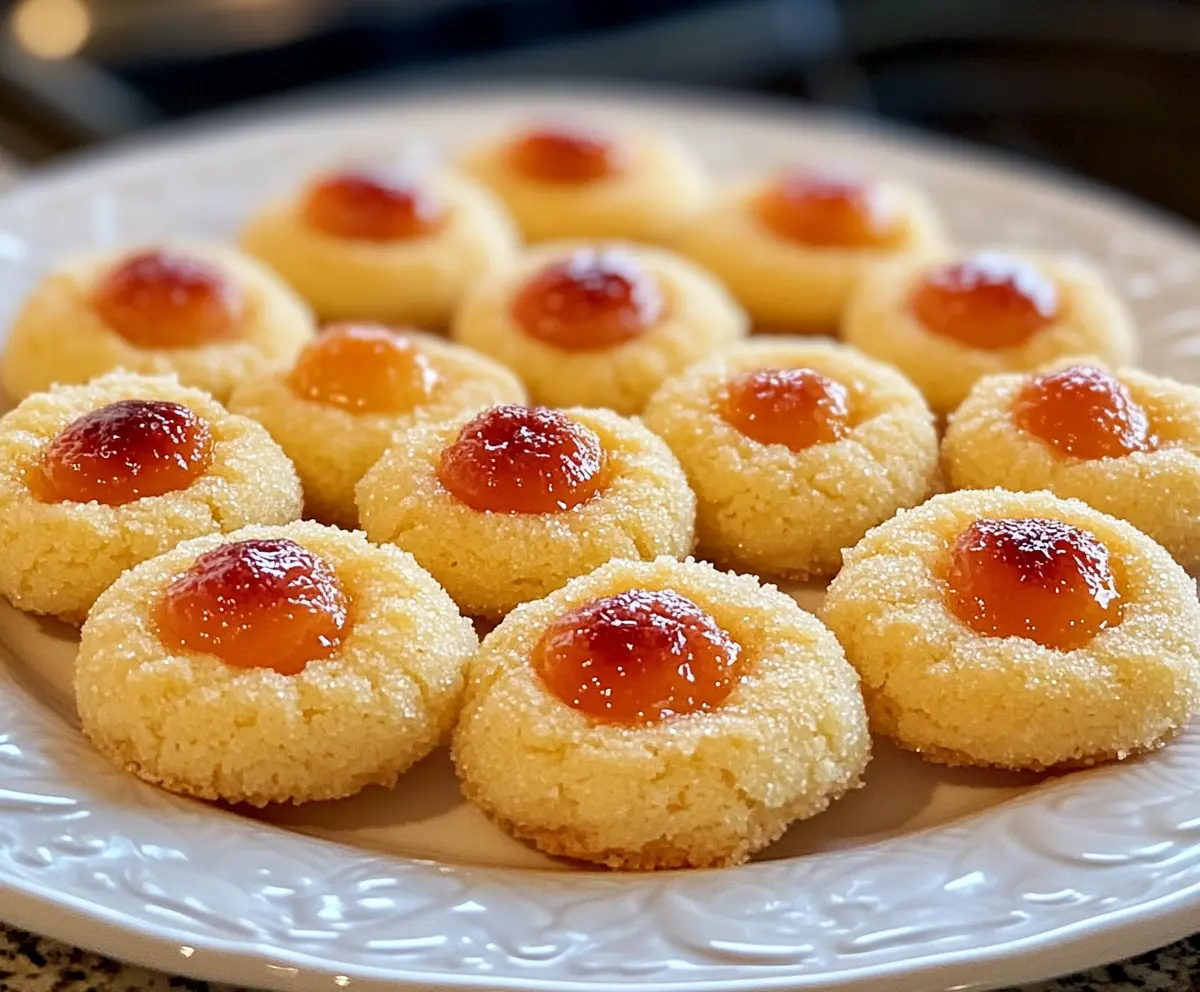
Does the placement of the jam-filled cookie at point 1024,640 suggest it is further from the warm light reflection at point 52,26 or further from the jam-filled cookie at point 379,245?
the warm light reflection at point 52,26

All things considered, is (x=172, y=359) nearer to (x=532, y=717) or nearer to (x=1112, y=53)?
(x=532, y=717)

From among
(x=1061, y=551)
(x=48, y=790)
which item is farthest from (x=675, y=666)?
(x=48, y=790)

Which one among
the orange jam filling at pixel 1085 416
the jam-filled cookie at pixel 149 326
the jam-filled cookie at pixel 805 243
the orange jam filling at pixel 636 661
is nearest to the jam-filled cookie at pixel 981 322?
the jam-filled cookie at pixel 805 243

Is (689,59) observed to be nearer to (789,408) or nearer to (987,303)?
(987,303)

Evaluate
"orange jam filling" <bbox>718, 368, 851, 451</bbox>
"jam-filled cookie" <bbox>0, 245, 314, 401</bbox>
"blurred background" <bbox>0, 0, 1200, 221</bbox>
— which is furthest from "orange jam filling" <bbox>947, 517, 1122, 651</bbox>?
"blurred background" <bbox>0, 0, 1200, 221</bbox>

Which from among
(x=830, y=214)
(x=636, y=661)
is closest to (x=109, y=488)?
(x=636, y=661)

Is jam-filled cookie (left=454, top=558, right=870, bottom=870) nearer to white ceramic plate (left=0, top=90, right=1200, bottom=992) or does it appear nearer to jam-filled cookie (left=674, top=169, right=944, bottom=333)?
white ceramic plate (left=0, top=90, right=1200, bottom=992)
